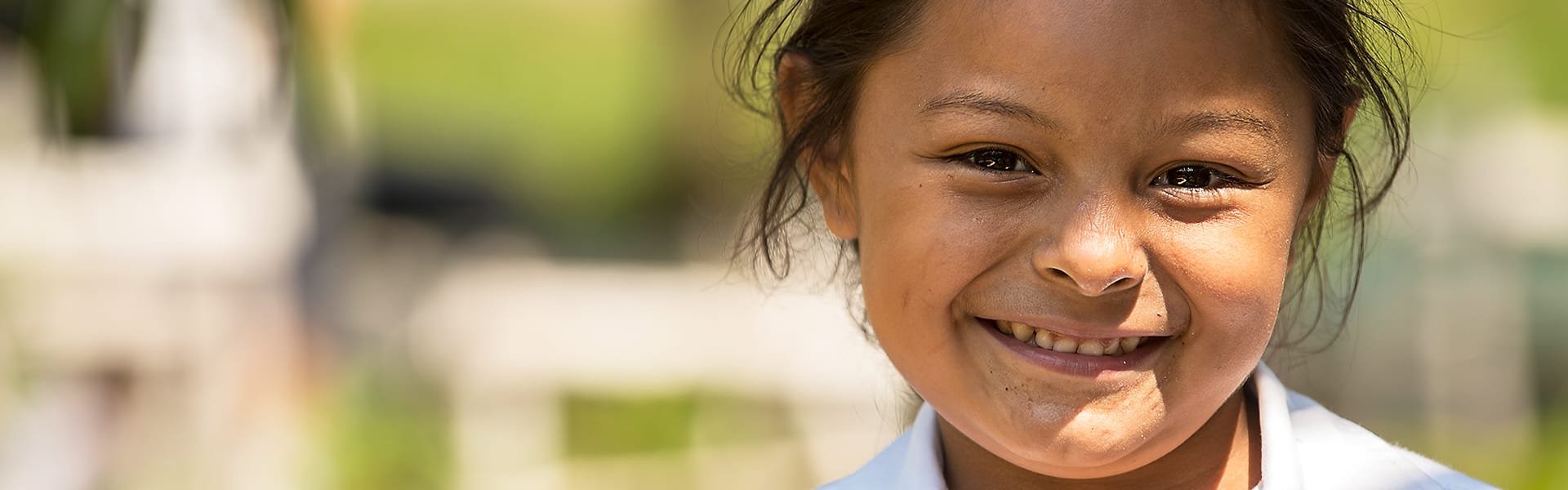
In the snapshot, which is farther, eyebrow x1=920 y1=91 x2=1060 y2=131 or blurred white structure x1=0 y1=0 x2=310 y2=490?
blurred white structure x1=0 y1=0 x2=310 y2=490

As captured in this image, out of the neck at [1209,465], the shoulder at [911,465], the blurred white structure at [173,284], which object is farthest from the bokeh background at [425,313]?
the neck at [1209,465]

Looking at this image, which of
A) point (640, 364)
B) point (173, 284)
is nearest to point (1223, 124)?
point (640, 364)

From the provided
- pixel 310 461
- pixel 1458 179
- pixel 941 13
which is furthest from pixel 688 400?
pixel 941 13

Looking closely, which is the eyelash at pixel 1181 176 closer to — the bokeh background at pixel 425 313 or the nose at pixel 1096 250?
the nose at pixel 1096 250

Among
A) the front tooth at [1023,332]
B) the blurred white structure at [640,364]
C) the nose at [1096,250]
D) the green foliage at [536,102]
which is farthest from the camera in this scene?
the green foliage at [536,102]

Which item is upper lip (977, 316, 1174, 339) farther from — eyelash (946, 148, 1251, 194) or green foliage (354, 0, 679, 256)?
green foliage (354, 0, 679, 256)

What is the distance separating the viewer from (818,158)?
145cm

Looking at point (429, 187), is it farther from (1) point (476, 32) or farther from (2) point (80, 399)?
(2) point (80, 399)

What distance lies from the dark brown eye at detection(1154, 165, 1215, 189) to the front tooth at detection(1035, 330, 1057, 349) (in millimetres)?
152

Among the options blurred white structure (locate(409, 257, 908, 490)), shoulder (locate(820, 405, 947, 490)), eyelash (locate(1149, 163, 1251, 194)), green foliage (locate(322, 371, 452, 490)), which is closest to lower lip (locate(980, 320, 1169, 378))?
eyelash (locate(1149, 163, 1251, 194))

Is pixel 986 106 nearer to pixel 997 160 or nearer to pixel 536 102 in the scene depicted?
pixel 997 160

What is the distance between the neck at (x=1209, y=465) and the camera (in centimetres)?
132

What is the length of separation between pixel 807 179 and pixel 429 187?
13.3 ft

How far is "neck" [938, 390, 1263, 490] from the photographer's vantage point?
132cm
